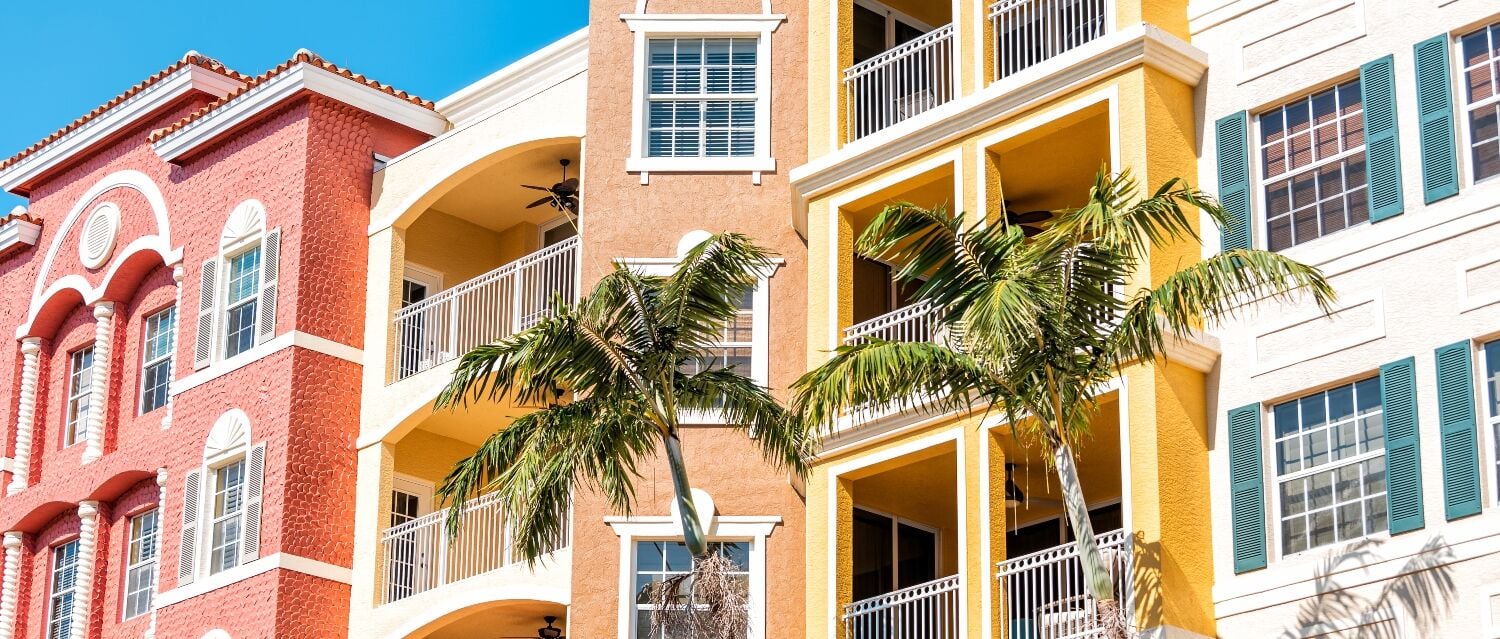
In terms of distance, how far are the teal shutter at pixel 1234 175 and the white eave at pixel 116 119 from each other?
1509 cm

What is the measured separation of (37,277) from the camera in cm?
3844

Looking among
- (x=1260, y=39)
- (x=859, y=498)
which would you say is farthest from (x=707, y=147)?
(x=1260, y=39)

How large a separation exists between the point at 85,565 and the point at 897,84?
14.3m

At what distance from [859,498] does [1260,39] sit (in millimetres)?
7008

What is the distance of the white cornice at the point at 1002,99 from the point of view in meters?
25.8

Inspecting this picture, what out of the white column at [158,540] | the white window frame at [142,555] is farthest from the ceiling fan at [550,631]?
the white window frame at [142,555]

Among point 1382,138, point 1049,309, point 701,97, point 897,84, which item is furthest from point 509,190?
point 1049,309

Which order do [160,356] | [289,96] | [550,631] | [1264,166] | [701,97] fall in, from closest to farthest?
[1264,166]
[701,97]
[550,631]
[289,96]
[160,356]

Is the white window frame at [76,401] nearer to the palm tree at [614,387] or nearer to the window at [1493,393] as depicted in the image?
the palm tree at [614,387]

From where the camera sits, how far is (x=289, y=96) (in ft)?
110

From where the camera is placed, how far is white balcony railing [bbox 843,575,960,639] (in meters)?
26.1

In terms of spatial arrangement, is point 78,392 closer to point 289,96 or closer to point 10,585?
point 10,585

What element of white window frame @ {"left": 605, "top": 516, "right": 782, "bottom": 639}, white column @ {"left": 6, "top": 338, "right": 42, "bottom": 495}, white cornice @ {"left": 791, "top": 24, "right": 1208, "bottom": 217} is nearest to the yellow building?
white cornice @ {"left": 791, "top": 24, "right": 1208, "bottom": 217}

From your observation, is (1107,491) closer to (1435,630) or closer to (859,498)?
(859,498)
